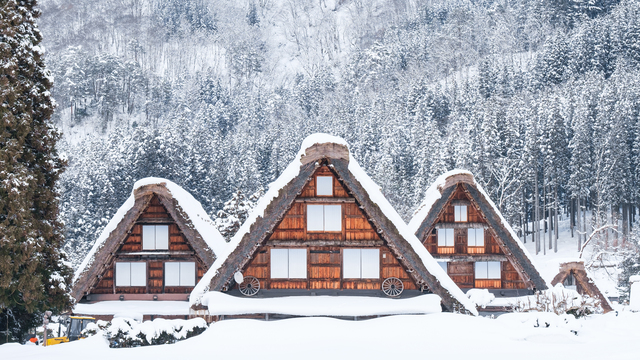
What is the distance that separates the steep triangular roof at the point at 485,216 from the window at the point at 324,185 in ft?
22.7

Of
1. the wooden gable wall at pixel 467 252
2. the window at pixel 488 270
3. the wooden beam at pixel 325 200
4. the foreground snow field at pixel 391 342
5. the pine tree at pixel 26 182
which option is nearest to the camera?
the foreground snow field at pixel 391 342

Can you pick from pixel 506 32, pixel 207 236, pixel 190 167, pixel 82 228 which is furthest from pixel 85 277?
pixel 506 32

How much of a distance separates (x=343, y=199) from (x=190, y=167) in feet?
210

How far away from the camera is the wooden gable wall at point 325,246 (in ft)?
54.0

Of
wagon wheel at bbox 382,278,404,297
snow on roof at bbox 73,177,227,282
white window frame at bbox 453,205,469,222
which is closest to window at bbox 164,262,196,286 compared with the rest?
snow on roof at bbox 73,177,227,282

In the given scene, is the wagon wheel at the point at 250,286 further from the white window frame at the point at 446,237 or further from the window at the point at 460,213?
the window at the point at 460,213

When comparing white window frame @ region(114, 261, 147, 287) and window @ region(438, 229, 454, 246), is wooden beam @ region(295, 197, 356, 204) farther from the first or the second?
window @ region(438, 229, 454, 246)

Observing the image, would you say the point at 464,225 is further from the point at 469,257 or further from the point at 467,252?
the point at 469,257

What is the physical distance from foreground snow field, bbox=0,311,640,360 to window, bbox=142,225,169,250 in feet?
26.6

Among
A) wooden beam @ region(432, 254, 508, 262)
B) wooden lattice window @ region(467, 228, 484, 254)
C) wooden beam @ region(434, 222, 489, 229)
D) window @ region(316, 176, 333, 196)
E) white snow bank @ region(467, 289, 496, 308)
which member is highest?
window @ region(316, 176, 333, 196)

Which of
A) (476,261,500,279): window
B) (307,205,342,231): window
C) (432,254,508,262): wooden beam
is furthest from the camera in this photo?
(476,261,500,279): window

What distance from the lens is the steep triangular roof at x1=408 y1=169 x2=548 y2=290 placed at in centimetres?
2233

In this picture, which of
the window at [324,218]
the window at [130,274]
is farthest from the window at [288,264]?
the window at [130,274]

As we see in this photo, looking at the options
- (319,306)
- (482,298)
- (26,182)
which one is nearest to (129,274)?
(26,182)
